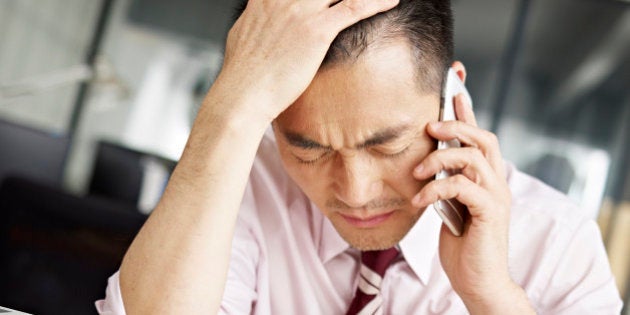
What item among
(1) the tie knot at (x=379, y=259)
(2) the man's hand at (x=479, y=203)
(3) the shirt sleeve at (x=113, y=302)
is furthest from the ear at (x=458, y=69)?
(3) the shirt sleeve at (x=113, y=302)

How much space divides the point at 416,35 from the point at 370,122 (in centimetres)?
19

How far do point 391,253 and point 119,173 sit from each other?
5.84 feet

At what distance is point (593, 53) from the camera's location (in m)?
5.39

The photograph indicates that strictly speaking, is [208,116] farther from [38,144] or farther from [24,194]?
[38,144]

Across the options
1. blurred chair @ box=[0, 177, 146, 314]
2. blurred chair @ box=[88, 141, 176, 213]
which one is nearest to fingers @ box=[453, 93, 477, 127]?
blurred chair @ box=[0, 177, 146, 314]

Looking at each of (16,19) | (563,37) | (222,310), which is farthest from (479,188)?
(16,19)

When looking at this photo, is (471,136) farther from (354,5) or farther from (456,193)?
(354,5)

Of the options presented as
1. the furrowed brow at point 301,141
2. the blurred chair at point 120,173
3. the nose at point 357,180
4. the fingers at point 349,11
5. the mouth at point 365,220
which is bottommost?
the blurred chair at point 120,173

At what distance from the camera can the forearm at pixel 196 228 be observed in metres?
1.01

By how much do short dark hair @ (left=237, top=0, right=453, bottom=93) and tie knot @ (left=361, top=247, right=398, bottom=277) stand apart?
34 cm

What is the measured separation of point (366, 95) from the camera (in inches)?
42.1

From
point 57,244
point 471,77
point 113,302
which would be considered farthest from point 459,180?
point 471,77

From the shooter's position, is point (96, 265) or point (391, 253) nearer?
point (391, 253)

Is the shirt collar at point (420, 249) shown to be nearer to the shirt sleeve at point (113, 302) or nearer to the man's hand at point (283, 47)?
the man's hand at point (283, 47)
